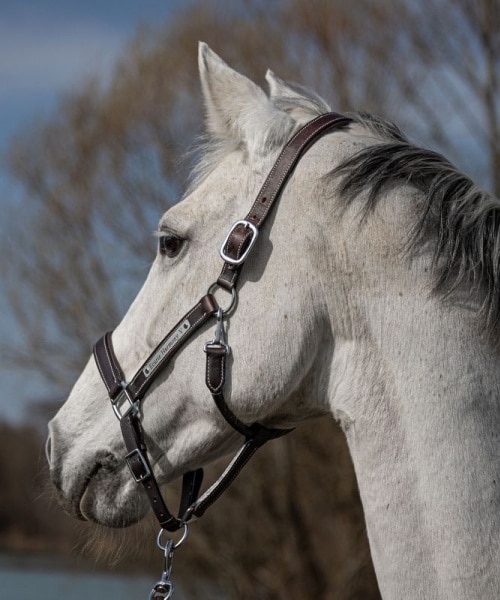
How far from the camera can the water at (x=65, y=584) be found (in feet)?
51.6

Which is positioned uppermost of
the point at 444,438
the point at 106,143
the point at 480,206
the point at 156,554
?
the point at 480,206

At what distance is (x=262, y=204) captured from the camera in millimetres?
2291

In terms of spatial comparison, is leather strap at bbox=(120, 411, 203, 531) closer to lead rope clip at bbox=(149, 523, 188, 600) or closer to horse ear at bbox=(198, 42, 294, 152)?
lead rope clip at bbox=(149, 523, 188, 600)

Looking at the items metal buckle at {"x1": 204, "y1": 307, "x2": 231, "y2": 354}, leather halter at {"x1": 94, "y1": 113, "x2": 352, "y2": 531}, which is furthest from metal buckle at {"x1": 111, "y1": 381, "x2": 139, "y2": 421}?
metal buckle at {"x1": 204, "y1": 307, "x2": 231, "y2": 354}

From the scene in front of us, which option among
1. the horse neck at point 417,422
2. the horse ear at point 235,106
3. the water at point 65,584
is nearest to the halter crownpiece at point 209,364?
the horse ear at point 235,106

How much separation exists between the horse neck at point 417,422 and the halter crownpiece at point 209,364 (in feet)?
0.84

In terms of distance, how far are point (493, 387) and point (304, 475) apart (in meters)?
12.9

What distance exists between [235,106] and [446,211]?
2.36 feet

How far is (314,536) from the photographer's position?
14.9 meters

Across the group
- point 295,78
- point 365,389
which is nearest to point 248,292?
point 365,389

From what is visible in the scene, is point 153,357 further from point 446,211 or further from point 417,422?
point 446,211

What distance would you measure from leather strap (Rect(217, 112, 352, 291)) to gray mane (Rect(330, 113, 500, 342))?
0.44 ft

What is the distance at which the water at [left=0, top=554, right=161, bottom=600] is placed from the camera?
15.7 meters

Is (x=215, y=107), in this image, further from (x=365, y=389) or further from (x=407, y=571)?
(x=407, y=571)
